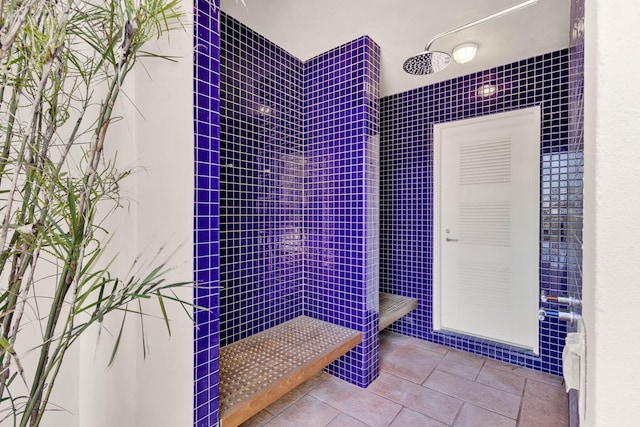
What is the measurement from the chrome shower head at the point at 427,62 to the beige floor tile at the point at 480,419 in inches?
86.7

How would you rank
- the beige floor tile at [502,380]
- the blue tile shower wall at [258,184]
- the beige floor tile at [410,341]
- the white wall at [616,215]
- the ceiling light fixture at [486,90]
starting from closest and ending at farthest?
the white wall at [616,215], the blue tile shower wall at [258,184], the beige floor tile at [502,380], the ceiling light fixture at [486,90], the beige floor tile at [410,341]

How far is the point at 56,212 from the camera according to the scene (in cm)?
69

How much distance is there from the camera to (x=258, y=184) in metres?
2.06

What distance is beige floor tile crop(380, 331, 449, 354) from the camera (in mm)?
2594

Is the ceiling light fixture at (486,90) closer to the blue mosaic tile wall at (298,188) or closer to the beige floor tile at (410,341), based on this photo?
the blue mosaic tile wall at (298,188)

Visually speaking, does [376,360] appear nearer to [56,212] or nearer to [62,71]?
[56,212]

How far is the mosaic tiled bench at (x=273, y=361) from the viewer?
1.34m

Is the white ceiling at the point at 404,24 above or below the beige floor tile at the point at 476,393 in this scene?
above

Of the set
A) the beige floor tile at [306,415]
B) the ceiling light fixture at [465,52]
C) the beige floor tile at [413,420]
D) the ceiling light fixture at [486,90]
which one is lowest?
the beige floor tile at [306,415]

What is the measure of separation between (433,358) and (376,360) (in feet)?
2.01

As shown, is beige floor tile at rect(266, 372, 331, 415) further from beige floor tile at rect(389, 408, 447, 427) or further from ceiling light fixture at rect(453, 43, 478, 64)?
ceiling light fixture at rect(453, 43, 478, 64)

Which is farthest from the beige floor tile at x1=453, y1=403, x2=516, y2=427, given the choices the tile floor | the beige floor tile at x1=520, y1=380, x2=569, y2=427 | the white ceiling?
the white ceiling

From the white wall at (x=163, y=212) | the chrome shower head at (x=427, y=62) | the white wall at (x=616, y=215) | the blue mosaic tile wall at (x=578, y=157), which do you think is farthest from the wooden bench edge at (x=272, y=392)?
the chrome shower head at (x=427, y=62)

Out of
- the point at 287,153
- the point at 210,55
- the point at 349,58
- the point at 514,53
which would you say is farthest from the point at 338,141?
the point at 514,53
